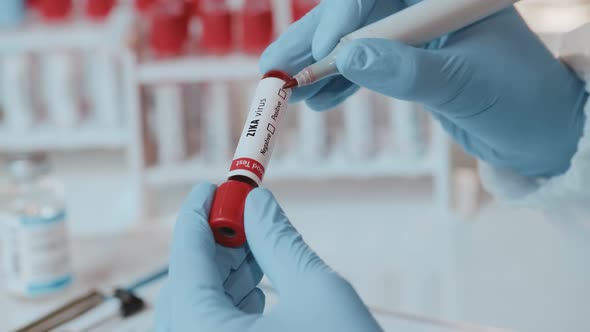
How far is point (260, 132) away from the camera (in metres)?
0.74

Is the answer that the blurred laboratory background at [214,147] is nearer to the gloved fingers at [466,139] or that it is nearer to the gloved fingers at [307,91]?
the gloved fingers at [466,139]

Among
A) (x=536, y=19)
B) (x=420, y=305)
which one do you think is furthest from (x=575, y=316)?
(x=536, y=19)

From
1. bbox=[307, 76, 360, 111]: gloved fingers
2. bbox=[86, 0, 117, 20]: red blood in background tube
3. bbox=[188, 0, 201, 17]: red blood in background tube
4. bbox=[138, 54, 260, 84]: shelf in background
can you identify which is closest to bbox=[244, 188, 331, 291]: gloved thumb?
bbox=[307, 76, 360, 111]: gloved fingers

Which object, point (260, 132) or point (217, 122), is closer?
point (260, 132)

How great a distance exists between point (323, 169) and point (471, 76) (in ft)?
2.18

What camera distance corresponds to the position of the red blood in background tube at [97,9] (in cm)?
150

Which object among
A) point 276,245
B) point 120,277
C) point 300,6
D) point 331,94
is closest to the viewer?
→ point 276,245

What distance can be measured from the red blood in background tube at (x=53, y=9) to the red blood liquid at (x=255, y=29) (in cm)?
38

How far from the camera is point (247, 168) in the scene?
0.73 metres

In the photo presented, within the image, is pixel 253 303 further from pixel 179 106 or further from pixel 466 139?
pixel 179 106

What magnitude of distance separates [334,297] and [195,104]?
0.91 metres

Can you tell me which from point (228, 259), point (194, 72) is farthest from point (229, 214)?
point (194, 72)

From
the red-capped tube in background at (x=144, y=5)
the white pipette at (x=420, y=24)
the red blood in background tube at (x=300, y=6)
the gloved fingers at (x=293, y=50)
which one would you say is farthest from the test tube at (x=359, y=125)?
the white pipette at (x=420, y=24)

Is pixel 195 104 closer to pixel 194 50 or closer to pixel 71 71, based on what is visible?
pixel 194 50
